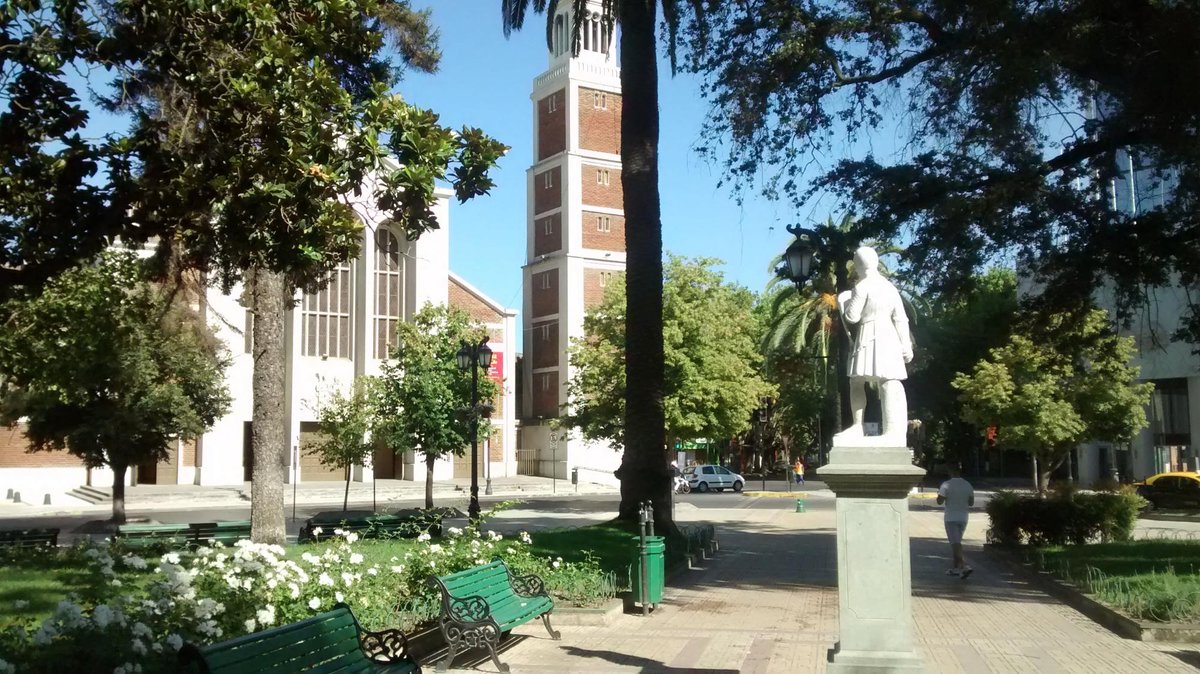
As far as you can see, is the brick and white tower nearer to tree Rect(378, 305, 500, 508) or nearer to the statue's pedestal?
tree Rect(378, 305, 500, 508)

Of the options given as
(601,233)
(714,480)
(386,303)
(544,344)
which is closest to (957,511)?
(714,480)

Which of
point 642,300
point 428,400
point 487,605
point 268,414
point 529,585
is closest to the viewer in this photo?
point 487,605

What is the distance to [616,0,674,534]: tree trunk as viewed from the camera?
19.1 metres

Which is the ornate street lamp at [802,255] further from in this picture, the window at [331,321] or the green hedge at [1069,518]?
the window at [331,321]

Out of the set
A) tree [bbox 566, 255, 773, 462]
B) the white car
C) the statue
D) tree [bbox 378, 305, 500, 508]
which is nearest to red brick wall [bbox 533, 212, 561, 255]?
the white car

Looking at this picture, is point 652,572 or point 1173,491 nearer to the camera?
point 652,572

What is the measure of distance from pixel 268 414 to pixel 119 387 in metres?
14.3

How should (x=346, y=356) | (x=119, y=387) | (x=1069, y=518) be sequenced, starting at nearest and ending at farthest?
(x=1069, y=518)
(x=119, y=387)
(x=346, y=356)

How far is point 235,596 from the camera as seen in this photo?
8.10m

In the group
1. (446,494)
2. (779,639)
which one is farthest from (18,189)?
(446,494)

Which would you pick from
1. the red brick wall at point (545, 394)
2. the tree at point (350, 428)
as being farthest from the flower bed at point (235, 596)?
the red brick wall at point (545, 394)

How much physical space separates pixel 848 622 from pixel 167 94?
6.95 m

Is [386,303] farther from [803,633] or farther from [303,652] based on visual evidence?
[303,652]

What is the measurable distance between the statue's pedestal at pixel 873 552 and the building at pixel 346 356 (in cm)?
4538
